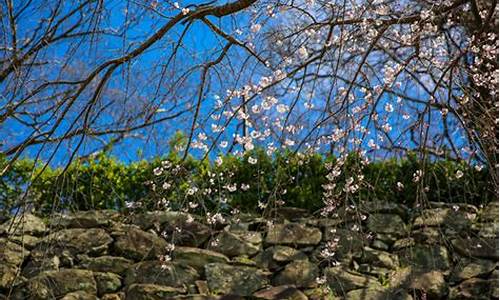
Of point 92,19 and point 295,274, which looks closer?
point 92,19

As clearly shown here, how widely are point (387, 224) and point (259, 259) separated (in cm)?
135

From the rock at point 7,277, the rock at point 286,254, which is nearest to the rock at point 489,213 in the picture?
the rock at point 286,254

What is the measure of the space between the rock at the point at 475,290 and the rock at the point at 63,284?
301 centimetres

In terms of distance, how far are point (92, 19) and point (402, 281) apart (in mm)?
3506

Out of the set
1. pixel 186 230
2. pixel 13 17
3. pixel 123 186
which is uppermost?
pixel 13 17

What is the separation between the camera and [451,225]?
6.18 meters

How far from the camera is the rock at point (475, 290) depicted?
17.6 ft

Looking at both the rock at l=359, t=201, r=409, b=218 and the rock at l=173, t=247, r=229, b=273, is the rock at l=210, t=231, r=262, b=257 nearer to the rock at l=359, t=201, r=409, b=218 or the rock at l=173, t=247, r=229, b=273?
the rock at l=173, t=247, r=229, b=273

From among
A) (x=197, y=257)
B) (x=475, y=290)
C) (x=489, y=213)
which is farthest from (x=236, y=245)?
(x=489, y=213)

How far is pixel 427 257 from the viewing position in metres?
5.77

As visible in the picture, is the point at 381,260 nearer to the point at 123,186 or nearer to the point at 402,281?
the point at 402,281

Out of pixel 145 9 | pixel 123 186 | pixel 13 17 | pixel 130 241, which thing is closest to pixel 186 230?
pixel 130 241

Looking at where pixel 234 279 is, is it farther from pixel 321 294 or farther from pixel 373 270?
pixel 373 270

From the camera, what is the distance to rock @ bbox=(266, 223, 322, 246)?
234 inches
